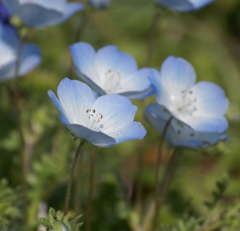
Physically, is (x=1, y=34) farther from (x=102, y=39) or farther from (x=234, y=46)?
(x=234, y=46)

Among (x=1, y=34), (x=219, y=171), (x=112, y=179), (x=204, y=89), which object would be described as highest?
(x=204, y=89)

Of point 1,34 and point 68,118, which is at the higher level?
point 68,118

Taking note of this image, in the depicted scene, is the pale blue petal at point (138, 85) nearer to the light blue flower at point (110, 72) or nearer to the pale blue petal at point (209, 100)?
the light blue flower at point (110, 72)

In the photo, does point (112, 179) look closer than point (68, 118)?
No

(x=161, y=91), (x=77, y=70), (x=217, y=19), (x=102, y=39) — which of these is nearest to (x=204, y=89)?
(x=161, y=91)

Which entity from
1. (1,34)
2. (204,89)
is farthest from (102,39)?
(204,89)

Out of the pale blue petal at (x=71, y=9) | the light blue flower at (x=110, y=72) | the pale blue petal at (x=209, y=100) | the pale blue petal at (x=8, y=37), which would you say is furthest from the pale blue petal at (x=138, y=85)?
the pale blue petal at (x=8, y=37)

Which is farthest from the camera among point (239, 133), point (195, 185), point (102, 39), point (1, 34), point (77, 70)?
point (102, 39)

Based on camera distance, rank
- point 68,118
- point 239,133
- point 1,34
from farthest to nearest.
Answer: point 239,133 → point 1,34 → point 68,118
